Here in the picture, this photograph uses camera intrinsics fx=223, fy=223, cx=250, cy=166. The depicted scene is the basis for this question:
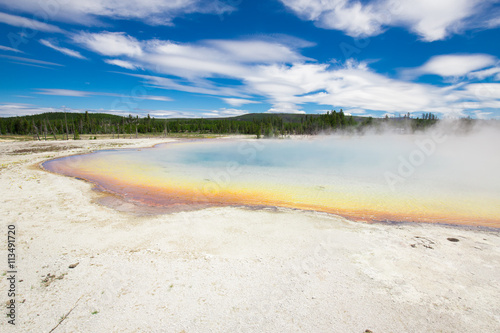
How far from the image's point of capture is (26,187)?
12.4m

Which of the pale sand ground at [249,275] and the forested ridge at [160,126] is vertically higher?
the forested ridge at [160,126]

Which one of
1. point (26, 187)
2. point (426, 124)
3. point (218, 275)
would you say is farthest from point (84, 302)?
point (426, 124)

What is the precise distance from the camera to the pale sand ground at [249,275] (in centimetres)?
419

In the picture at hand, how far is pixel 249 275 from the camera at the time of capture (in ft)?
17.9

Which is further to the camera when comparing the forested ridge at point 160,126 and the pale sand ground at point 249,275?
the forested ridge at point 160,126

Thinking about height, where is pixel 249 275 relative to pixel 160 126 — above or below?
below

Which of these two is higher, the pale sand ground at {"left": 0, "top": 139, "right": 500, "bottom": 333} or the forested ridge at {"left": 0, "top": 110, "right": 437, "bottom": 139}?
the forested ridge at {"left": 0, "top": 110, "right": 437, "bottom": 139}

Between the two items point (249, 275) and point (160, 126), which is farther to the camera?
point (160, 126)

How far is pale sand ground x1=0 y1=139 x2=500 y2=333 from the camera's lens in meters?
4.19

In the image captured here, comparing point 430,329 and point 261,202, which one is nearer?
point 430,329

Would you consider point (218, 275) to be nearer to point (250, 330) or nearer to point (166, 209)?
point (250, 330)

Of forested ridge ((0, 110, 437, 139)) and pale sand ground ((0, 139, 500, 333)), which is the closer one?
pale sand ground ((0, 139, 500, 333))

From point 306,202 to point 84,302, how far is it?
9.87m

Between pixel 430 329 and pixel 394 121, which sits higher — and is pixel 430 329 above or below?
below
